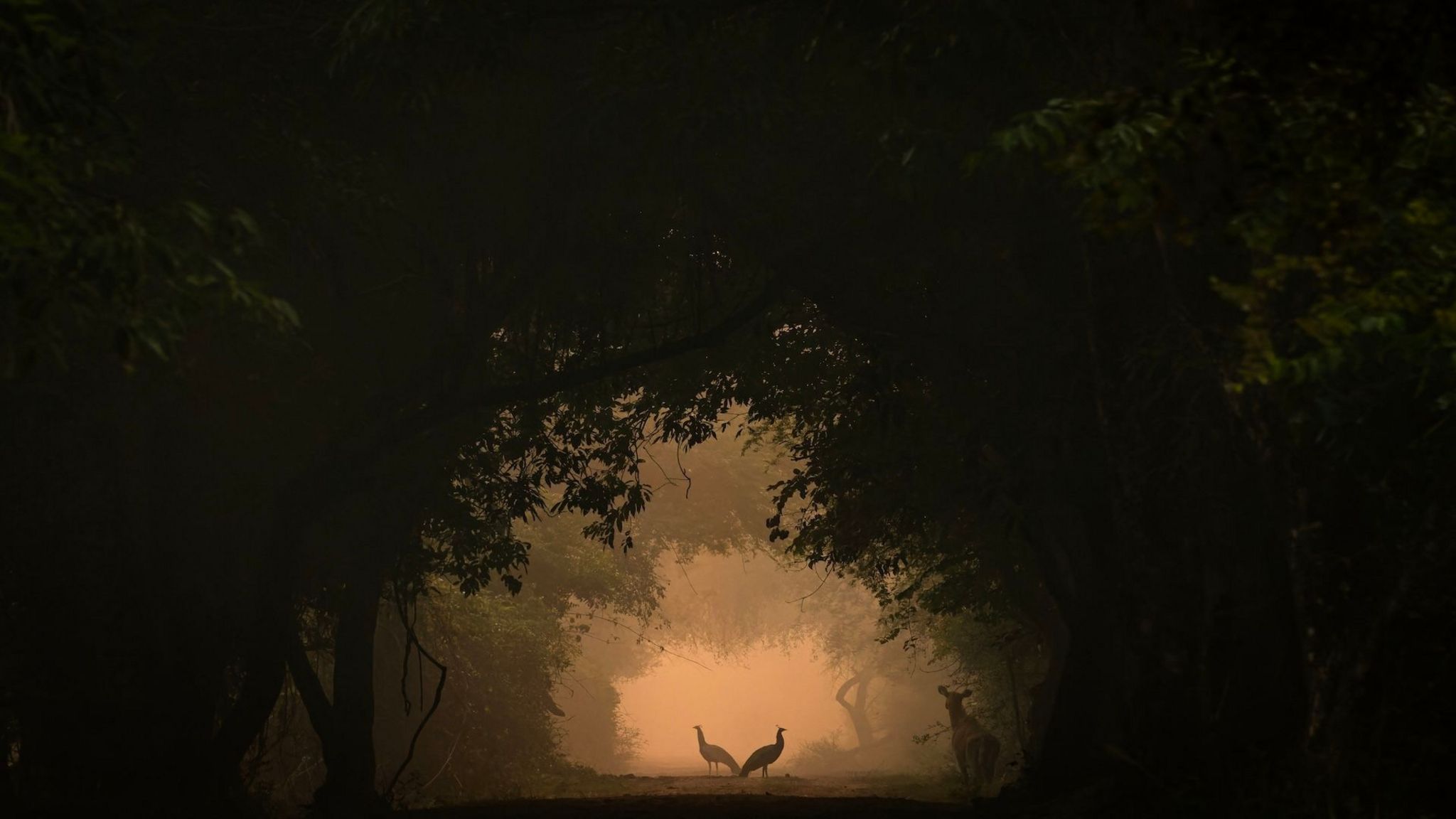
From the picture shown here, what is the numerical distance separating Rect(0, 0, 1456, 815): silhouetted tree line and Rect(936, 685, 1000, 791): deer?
8.72m

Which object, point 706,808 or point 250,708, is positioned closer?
point 250,708

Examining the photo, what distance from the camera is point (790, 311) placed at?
47.9 feet


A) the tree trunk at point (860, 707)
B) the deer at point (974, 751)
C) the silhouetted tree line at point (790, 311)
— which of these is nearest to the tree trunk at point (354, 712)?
the silhouetted tree line at point (790, 311)

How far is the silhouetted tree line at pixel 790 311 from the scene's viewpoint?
4910 millimetres

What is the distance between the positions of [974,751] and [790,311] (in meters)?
10.9

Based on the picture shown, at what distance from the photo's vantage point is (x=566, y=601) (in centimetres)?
3153

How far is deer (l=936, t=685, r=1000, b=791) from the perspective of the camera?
72.4 feet

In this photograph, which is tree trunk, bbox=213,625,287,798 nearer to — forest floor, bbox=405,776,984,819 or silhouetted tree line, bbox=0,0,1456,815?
silhouetted tree line, bbox=0,0,1456,815

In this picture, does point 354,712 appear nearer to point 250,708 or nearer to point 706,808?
point 250,708

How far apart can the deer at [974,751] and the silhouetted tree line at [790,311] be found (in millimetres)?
8722

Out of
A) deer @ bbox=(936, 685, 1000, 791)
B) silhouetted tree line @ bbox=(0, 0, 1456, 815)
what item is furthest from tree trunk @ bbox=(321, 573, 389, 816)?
deer @ bbox=(936, 685, 1000, 791)

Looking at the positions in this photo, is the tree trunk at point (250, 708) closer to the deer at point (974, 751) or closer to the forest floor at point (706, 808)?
the forest floor at point (706, 808)

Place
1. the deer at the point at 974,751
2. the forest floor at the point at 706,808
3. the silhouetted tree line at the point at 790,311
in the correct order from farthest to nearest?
1. the deer at the point at 974,751
2. the forest floor at the point at 706,808
3. the silhouetted tree line at the point at 790,311

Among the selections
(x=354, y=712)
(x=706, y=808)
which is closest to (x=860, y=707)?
(x=706, y=808)
